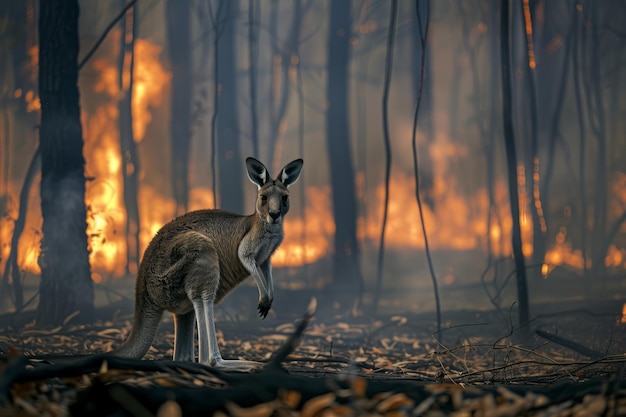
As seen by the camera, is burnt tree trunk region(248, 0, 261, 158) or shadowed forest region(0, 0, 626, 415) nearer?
shadowed forest region(0, 0, 626, 415)

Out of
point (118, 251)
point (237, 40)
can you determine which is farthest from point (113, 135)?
point (237, 40)

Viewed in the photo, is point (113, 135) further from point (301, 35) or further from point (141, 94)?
point (301, 35)

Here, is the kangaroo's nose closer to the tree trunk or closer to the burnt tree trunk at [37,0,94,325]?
the burnt tree trunk at [37,0,94,325]

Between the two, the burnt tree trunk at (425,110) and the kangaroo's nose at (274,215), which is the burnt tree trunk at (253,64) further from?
the kangaroo's nose at (274,215)

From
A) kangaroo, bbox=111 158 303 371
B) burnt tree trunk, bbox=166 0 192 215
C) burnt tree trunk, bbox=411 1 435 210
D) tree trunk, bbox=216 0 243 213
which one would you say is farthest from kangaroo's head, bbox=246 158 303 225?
burnt tree trunk, bbox=411 1 435 210

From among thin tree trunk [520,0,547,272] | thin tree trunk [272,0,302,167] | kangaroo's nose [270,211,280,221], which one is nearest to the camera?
kangaroo's nose [270,211,280,221]

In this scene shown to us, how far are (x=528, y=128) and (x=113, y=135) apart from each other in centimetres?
466

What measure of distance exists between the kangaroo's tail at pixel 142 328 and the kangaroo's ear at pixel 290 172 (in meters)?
0.95

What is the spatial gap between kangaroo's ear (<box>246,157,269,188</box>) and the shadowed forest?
327 centimetres

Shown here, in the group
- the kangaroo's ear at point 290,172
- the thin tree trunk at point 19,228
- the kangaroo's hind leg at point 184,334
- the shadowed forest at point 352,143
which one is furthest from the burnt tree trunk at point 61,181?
the kangaroo's ear at point 290,172

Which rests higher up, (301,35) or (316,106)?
(301,35)

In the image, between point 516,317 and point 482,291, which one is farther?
point 482,291

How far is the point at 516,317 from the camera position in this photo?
21.6 ft

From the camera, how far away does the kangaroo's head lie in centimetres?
351
